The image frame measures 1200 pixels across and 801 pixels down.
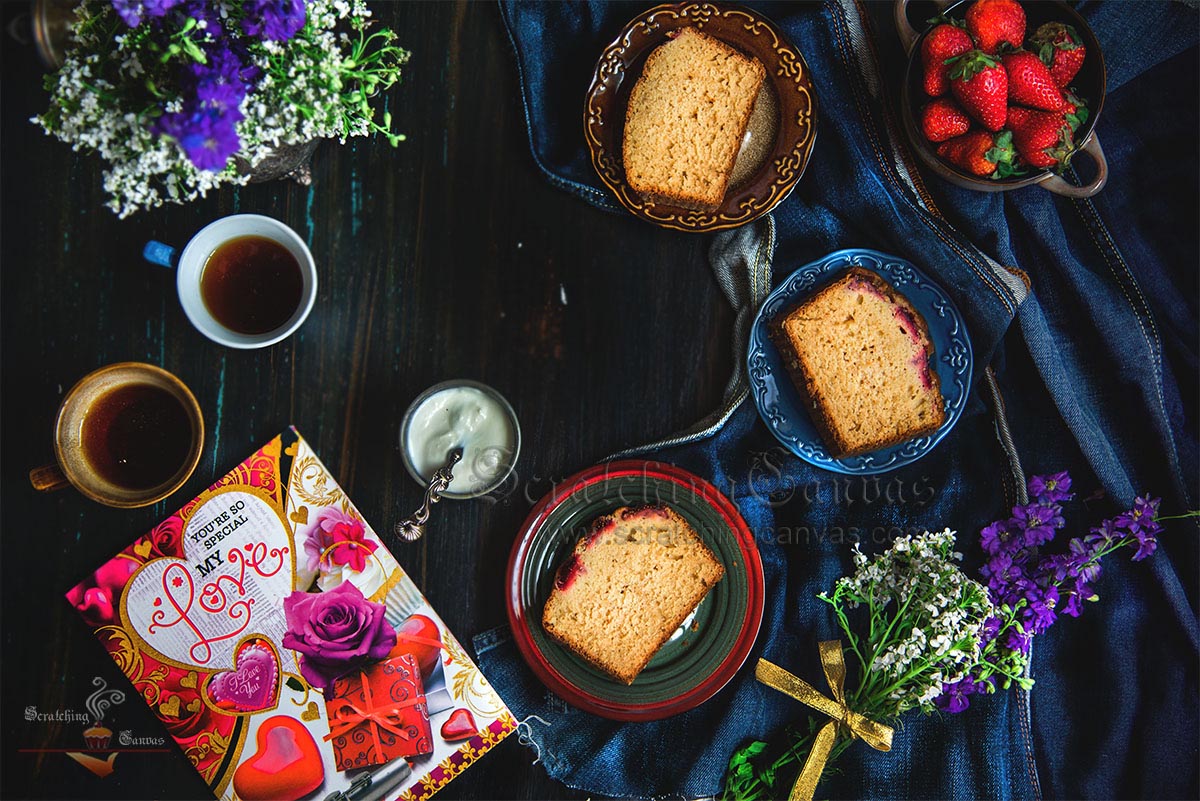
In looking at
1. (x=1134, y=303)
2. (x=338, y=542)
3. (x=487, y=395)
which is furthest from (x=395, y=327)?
(x=1134, y=303)

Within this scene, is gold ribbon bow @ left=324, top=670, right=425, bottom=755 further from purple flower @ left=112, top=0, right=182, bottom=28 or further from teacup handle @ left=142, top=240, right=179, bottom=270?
purple flower @ left=112, top=0, right=182, bottom=28

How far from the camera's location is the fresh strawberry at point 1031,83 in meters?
1.58

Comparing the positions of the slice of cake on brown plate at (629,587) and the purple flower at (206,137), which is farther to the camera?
the slice of cake on brown plate at (629,587)

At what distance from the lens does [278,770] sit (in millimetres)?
1748

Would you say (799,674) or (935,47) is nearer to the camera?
(935,47)

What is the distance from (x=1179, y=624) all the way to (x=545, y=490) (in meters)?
1.42

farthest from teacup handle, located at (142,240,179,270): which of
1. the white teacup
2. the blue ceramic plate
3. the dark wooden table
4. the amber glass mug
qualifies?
the blue ceramic plate

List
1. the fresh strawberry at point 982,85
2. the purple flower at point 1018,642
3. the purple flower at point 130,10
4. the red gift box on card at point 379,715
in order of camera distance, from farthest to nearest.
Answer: the red gift box on card at point 379,715 → the purple flower at point 1018,642 → the fresh strawberry at point 982,85 → the purple flower at point 130,10

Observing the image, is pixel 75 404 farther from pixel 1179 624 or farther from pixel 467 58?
pixel 1179 624

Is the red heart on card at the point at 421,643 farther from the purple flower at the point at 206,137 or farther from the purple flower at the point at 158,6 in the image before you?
the purple flower at the point at 158,6

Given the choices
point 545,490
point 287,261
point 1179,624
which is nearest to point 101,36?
point 287,261

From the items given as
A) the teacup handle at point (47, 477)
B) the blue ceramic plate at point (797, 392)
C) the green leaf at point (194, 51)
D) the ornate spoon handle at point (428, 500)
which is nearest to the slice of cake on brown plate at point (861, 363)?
the blue ceramic plate at point (797, 392)

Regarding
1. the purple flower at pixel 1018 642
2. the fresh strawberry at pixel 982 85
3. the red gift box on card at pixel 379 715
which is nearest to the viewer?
the fresh strawberry at pixel 982 85

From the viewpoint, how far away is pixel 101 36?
52.7 inches
